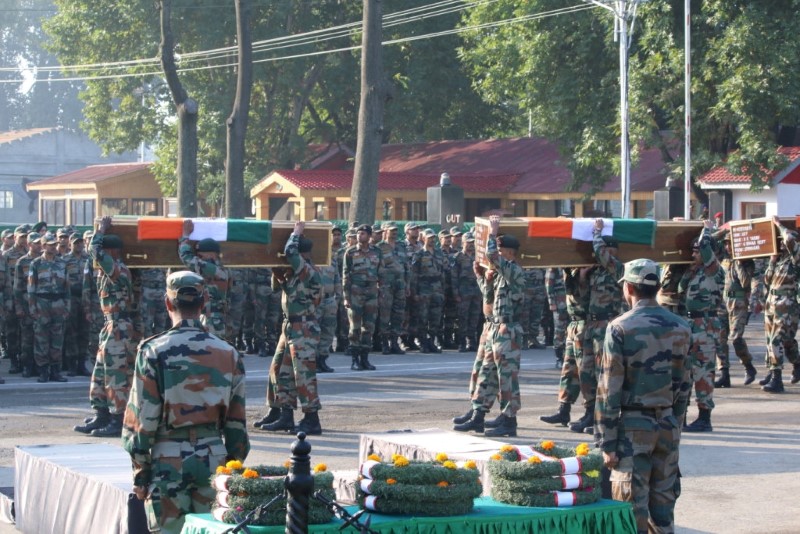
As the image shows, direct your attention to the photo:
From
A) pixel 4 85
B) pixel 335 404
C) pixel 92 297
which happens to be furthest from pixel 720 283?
pixel 4 85

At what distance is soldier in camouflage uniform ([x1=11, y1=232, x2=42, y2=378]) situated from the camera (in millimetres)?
18438

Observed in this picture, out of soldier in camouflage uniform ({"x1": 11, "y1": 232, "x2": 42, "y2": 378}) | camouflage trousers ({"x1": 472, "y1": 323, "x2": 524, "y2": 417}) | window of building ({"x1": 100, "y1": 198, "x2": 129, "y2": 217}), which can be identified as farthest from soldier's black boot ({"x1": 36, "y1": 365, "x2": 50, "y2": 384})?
window of building ({"x1": 100, "y1": 198, "x2": 129, "y2": 217})

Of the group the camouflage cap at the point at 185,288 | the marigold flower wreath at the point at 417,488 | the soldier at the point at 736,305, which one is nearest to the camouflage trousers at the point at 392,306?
the soldier at the point at 736,305

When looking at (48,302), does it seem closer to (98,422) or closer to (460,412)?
(98,422)

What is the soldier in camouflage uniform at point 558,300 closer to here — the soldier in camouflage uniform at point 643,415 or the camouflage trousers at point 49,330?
the camouflage trousers at point 49,330

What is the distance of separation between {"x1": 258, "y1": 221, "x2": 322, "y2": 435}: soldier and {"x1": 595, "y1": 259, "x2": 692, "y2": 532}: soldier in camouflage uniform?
571cm

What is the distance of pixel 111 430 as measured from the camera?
13.4 metres

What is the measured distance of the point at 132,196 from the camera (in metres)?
53.6

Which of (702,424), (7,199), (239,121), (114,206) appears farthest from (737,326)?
(7,199)

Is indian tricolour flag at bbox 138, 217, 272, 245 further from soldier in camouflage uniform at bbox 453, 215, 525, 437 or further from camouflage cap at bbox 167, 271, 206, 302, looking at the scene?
camouflage cap at bbox 167, 271, 206, 302

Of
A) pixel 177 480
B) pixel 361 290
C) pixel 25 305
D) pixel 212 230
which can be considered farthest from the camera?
pixel 361 290

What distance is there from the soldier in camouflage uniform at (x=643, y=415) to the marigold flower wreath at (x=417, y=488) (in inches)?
56.8

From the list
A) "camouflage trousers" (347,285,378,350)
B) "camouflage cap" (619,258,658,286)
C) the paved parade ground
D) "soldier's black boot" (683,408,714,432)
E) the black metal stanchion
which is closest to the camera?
the black metal stanchion

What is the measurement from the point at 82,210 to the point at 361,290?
36.8 metres
